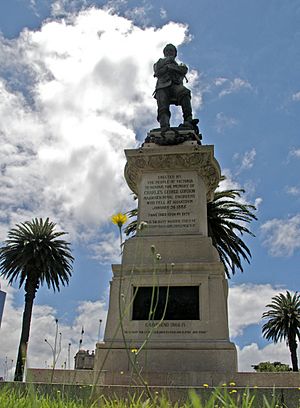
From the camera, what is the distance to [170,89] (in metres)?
13.4

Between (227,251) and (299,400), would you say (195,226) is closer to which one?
(299,400)

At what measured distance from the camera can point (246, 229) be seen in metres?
28.9

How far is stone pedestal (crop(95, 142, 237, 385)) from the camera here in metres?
9.09

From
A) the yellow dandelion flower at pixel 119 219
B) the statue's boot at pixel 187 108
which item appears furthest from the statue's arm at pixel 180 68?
the yellow dandelion flower at pixel 119 219

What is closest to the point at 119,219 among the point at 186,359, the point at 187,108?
the point at 186,359

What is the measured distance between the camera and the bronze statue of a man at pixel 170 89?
43.1 feet

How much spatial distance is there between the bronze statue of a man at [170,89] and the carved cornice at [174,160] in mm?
1709

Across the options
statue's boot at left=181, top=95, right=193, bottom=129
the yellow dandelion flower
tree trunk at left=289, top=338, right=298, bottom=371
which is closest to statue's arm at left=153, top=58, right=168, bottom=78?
statue's boot at left=181, top=95, right=193, bottom=129

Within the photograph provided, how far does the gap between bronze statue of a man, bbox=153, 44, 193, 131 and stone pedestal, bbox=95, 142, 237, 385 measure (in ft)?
5.21

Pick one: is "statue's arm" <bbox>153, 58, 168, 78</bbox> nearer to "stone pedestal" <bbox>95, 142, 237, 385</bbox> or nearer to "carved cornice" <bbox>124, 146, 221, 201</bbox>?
"stone pedestal" <bbox>95, 142, 237, 385</bbox>

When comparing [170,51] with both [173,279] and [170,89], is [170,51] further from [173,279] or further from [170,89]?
[173,279]

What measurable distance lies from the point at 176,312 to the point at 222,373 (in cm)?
151

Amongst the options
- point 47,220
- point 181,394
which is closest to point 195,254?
point 181,394

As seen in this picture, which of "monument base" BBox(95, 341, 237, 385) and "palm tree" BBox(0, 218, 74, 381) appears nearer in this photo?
"monument base" BBox(95, 341, 237, 385)
